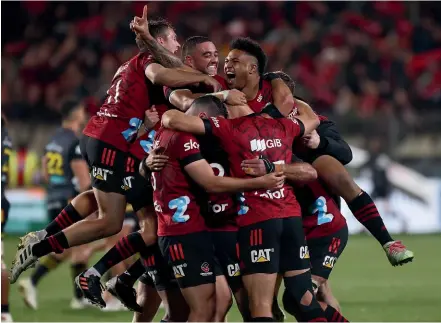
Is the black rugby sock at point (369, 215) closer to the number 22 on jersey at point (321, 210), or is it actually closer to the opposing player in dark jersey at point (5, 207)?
the number 22 on jersey at point (321, 210)

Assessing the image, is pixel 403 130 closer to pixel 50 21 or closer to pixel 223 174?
pixel 50 21

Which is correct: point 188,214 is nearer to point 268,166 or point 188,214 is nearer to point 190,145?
point 190,145

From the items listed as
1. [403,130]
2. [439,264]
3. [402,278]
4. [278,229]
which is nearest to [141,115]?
[278,229]

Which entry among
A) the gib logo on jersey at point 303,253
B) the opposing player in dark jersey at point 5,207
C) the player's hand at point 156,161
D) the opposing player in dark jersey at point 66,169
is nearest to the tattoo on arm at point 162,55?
the player's hand at point 156,161

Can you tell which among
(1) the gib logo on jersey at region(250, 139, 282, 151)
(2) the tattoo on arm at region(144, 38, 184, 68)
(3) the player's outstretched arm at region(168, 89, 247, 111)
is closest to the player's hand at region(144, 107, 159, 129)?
(3) the player's outstretched arm at region(168, 89, 247, 111)

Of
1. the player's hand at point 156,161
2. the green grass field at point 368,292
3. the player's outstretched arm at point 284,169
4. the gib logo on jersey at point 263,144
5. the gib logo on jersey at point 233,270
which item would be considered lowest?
the green grass field at point 368,292

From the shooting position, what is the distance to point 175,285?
7672 millimetres

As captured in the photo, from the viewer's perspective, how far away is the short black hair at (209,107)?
7.07 metres

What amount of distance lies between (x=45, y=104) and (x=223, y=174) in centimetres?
1378

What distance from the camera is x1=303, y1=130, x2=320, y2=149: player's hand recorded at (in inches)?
297

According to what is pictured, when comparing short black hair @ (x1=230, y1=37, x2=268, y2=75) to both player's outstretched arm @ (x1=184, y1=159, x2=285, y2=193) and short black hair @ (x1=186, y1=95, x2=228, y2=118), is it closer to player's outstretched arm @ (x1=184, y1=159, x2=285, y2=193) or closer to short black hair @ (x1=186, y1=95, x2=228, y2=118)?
short black hair @ (x1=186, y1=95, x2=228, y2=118)

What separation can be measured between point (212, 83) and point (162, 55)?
1.94ft

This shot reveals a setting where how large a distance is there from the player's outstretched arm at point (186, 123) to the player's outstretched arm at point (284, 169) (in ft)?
1.29

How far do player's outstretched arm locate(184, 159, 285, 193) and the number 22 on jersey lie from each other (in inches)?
42.1
